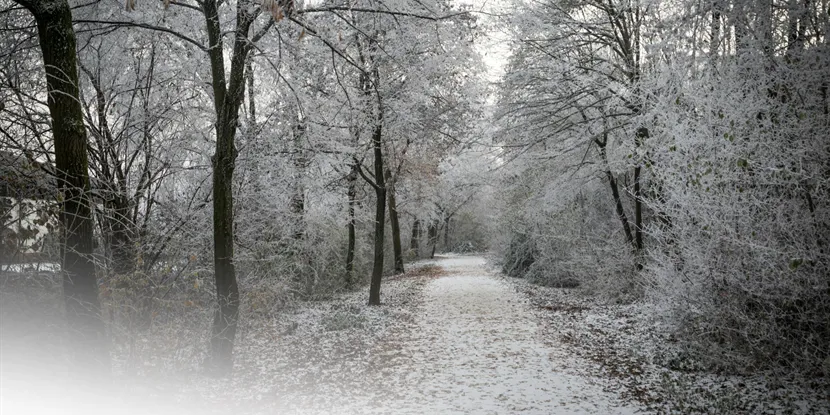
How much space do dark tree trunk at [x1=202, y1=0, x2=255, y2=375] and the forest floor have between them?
1.03 ft

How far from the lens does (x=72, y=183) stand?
14.5 ft

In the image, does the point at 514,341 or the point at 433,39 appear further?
the point at 433,39

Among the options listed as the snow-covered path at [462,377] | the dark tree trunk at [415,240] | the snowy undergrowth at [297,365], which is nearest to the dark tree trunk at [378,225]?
the snowy undergrowth at [297,365]

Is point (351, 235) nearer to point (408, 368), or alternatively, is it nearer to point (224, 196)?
point (408, 368)

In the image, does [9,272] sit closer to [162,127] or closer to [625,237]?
[162,127]

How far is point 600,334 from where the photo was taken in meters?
8.57

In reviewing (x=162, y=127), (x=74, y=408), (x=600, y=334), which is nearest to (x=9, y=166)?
(x=74, y=408)

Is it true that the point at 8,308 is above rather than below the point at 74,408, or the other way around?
above

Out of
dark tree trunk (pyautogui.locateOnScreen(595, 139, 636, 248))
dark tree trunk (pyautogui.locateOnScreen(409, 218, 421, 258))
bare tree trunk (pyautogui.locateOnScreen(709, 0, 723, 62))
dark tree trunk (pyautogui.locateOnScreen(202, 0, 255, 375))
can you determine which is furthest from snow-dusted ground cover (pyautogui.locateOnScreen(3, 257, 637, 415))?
dark tree trunk (pyautogui.locateOnScreen(409, 218, 421, 258))

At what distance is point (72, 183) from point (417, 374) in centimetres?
471

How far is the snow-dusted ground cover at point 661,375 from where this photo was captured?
482 cm

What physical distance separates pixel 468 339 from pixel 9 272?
A: 21.9 ft

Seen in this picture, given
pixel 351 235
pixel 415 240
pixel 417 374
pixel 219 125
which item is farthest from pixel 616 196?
pixel 415 240

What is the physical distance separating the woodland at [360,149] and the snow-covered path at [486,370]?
1.63 meters
